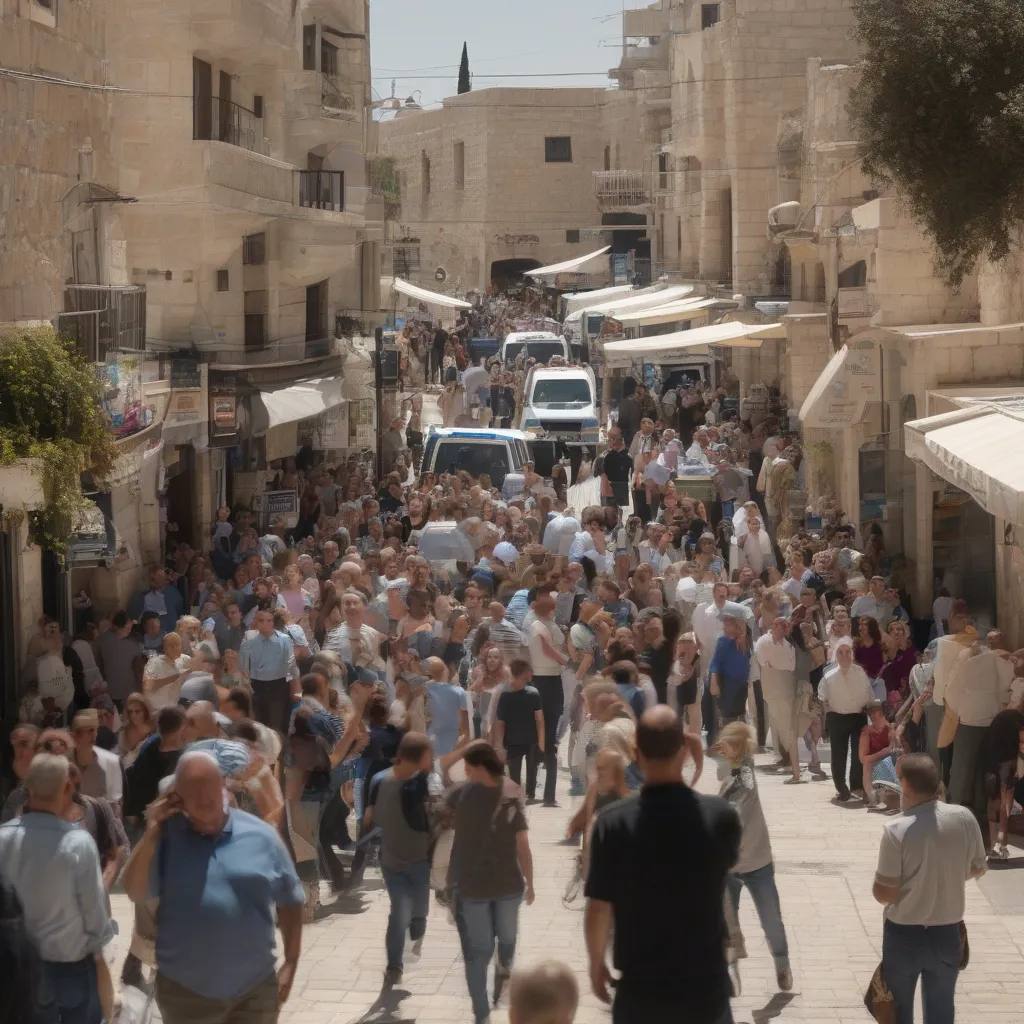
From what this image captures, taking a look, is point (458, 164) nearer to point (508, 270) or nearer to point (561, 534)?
point (508, 270)

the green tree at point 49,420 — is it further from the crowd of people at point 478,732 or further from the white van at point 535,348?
the white van at point 535,348

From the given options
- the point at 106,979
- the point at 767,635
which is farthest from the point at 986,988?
the point at 767,635

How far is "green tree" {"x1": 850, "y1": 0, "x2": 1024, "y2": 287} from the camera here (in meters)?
16.7

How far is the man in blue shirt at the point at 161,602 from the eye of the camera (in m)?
16.0

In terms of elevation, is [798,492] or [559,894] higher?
[798,492]

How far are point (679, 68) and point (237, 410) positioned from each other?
23.5m

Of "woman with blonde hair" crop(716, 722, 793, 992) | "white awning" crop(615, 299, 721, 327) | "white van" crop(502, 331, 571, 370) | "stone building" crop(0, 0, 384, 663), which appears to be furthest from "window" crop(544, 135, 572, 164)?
"woman with blonde hair" crop(716, 722, 793, 992)

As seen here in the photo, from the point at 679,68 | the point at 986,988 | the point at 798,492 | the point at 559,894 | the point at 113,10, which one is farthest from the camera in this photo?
the point at 679,68

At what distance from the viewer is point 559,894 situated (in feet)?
34.4

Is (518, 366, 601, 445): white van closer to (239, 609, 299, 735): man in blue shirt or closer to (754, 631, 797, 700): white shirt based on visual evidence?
(754, 631, 797, 700): white shirt

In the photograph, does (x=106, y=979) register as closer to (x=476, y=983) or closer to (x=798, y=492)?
(x=476, y=983)

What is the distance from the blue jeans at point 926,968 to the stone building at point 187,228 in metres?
8.89

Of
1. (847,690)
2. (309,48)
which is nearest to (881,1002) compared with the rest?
(847,690)

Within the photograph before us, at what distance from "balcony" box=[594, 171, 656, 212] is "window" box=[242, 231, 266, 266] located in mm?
30785
